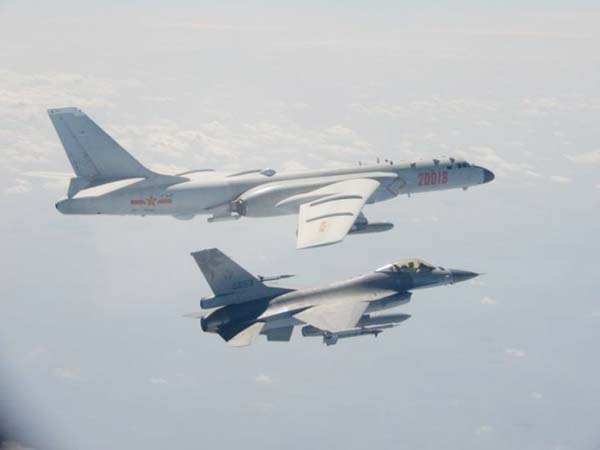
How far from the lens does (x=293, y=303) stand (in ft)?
148

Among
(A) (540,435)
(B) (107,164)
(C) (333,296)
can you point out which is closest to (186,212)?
(B) (107,164)

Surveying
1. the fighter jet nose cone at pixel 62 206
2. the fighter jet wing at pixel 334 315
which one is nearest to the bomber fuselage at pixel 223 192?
the fighter jet nose cone at pixel 62 206

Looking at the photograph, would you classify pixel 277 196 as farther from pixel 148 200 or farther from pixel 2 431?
pixel 2 431

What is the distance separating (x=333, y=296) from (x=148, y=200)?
13845 mm

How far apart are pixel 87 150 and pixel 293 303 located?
17171mm

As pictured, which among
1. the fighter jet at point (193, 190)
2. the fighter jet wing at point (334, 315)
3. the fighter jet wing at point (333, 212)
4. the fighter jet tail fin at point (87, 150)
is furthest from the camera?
the fighter jet tail fin at point (87, 150)

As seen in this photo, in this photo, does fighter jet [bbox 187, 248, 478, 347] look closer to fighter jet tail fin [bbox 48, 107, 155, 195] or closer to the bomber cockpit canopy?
the bomber cockpit canopy

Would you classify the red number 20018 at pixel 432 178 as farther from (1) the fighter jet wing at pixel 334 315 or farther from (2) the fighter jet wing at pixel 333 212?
(1) the fighter jet wing at pixel 334 315

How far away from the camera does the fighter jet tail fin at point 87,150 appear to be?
48594mm

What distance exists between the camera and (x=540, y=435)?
196500 mm

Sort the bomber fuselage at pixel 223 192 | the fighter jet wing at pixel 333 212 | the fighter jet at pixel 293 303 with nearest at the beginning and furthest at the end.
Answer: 1. the fighter jet wing at pixel 333 212
2. the fighter jet at pixel 293 303
3. the bomber fuselage at pixel 223 192

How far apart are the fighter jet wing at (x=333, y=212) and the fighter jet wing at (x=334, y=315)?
4.59 m

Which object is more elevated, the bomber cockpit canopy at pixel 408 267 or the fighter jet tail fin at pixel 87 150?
the fighter jet tail fin at pixel 87 150

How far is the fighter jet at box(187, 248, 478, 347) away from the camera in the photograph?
43531 mm
